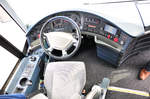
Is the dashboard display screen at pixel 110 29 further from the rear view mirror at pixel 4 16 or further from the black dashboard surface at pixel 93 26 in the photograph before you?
the rear view mirror at pixel 4 16

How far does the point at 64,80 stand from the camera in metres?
1.17

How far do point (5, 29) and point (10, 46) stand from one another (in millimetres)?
233

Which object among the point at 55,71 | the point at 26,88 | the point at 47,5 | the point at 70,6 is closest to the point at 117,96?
the point at 55,71

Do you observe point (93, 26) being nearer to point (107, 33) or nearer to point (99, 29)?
point (99, 29)

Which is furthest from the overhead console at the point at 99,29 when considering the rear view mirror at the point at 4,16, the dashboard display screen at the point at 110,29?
the rear view mirror at the point at 4,16

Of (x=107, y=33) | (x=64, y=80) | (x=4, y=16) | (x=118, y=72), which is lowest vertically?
(x=64, y=80)

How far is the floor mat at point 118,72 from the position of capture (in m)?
1.60

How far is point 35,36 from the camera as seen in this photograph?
4.98 feet

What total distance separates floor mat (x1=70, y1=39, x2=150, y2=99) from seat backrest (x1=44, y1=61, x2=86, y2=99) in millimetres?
556

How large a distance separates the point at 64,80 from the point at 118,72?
942 mm

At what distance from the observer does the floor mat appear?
160 centimetres

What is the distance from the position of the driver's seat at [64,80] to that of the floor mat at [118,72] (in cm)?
56

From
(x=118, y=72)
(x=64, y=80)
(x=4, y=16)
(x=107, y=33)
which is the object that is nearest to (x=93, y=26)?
(x=107, y=33)

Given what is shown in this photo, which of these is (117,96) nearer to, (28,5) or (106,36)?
(106,36)
